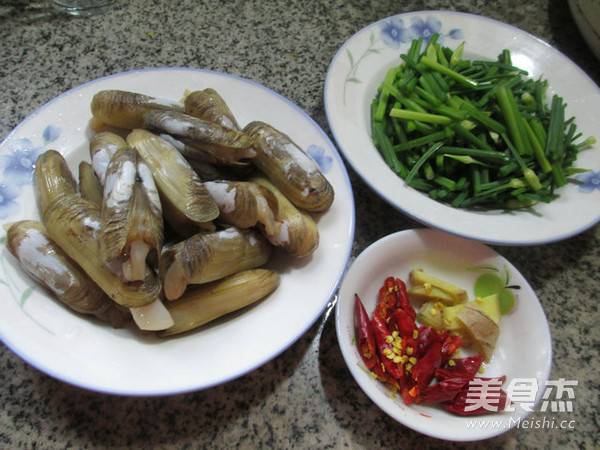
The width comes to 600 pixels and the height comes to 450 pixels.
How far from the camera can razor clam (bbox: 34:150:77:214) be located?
80 centimetres

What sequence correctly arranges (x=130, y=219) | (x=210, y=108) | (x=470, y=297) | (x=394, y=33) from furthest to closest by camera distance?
(x=394, y=33), (x=470, y=297), (x=210, y=108), (x=130, y=219)

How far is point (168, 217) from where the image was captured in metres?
→ 0.80

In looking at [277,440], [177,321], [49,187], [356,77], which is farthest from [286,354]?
[356,77]

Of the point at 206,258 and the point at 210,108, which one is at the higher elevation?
the point at 210,108

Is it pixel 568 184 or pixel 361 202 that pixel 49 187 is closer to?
pixel 361 202

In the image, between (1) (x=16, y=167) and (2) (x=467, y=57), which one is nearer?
(1) (x=16, y=167)

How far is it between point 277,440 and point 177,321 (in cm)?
32

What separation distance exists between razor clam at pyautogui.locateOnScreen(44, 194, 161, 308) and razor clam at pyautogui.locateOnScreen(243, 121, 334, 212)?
0.99 feet

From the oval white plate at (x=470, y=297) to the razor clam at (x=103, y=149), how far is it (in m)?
0.51

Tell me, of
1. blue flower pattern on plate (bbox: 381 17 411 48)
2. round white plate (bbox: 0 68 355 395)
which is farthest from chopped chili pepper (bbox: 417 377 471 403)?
blue flower pattern on plate (bbox: 381 17 411 48)

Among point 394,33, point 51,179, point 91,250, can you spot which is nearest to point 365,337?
point 91,250

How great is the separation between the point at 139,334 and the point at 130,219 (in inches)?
8.7

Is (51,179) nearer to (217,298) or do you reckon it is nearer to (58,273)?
(58,273)

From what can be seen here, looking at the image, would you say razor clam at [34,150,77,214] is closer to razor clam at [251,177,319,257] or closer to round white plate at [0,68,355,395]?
round white plate at [0,68,355,395]
